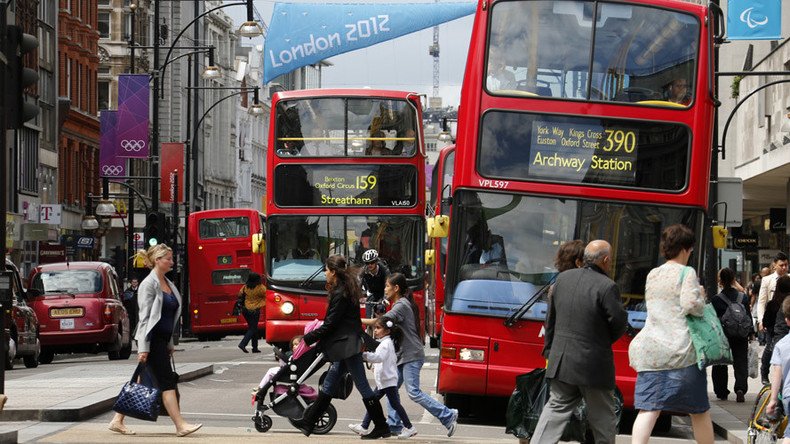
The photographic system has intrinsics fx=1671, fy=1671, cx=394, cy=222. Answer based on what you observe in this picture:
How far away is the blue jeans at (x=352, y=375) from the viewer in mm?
14469

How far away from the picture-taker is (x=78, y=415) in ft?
51.9

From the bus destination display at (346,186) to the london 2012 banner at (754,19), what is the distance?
581cm

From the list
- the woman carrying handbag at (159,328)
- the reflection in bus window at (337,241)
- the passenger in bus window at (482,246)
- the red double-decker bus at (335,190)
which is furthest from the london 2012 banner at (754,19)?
the woman carrying handbag at (159,328)

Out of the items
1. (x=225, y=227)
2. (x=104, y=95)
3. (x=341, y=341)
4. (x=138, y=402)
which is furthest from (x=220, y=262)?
(x=104, y=95)

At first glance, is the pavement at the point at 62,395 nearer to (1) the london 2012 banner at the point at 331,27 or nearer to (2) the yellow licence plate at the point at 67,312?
(1) the london 2012 banner at the point at 331,27

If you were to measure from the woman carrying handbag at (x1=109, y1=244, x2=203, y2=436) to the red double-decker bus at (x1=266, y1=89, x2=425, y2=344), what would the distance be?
39.8 ft

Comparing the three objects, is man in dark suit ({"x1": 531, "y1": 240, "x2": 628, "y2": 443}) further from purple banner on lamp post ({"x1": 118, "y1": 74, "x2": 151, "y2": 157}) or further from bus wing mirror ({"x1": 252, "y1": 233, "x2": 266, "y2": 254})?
purple banner on lamp post ({"x1": 118, "y1": 74, "x2": 151, "y2": 157})

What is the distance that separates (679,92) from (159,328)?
18.6ft

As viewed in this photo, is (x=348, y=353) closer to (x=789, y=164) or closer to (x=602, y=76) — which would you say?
(x=602, y=76)

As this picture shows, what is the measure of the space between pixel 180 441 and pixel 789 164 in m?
25.5

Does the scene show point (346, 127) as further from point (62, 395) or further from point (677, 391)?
point (677, 391)

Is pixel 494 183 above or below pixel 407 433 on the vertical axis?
above

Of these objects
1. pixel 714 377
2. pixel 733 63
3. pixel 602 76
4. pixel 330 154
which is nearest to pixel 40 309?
pixel 330 154

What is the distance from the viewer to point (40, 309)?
1190 inches
